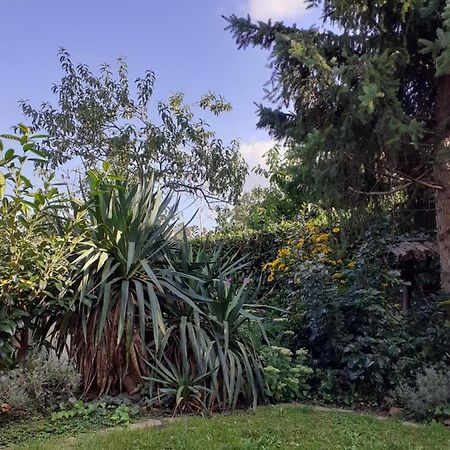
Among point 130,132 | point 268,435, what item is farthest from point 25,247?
point 130,132

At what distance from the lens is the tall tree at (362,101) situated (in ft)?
15.3

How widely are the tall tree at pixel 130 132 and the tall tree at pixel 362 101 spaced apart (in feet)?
16.4

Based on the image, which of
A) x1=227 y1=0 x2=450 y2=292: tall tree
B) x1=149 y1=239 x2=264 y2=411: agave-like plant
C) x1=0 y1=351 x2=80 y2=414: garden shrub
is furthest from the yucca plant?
x1=227 y1=0 x2=450 y2=292: tall tree

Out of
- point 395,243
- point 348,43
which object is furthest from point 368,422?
point 348,43

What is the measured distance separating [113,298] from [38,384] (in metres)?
0.99

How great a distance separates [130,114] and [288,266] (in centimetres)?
553

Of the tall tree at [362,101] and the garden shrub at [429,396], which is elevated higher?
the tall tree at [362,101]

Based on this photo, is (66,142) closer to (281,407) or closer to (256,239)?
(256,239)

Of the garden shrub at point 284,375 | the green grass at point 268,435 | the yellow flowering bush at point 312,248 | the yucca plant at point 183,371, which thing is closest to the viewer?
the green grass at point 268,435

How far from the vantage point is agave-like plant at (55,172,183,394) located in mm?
4301

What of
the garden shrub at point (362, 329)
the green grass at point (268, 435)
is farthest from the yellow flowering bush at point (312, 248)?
the green grass at point (268, 435)

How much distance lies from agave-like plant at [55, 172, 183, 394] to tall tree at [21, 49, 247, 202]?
532 cm

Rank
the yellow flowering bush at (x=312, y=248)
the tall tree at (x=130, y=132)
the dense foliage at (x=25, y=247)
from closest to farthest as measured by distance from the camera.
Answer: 1. the dense foliage at (x=25, y=247)
2. the yellow flowering bush at (x=312, y=248)
3. the tall tree at (x=130, y=132)

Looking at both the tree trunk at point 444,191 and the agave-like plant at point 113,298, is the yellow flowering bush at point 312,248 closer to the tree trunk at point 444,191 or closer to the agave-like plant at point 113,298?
the tree trunk at point 444,191
